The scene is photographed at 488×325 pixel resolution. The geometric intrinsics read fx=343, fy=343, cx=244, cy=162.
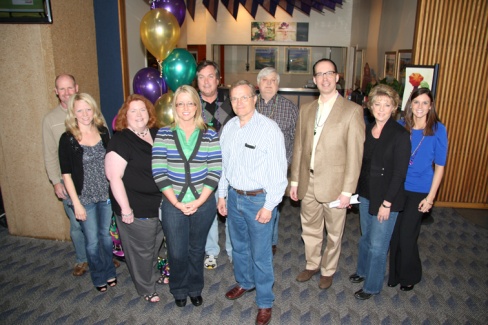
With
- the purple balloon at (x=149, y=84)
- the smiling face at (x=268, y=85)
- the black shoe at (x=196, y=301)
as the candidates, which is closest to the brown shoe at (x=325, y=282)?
the black shoe at (x=196, y=301)

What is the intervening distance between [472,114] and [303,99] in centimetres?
598

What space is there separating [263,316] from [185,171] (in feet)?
4.07

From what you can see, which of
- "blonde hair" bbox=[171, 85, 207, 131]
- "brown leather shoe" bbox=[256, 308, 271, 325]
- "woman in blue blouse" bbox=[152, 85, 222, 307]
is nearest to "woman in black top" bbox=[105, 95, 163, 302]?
"woman in blue blouse" bbox=[152, 85, 222, 307]

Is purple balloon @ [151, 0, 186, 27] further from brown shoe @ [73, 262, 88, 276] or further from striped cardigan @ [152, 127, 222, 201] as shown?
brown shoe @ [73, 262, 88, 276]

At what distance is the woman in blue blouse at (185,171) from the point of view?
2.35m

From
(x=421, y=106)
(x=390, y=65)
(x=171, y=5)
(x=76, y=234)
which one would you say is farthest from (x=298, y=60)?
(x=76, y=234)

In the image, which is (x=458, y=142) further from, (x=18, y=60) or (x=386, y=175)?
(x=18, y=60)

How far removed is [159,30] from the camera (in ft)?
10.4

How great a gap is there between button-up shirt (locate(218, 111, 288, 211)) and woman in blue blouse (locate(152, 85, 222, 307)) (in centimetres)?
17

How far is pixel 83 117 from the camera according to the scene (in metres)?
2.64

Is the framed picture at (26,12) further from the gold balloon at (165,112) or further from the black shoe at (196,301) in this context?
the black shoe at (196,301)

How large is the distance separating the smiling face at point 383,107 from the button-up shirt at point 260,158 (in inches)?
30.6

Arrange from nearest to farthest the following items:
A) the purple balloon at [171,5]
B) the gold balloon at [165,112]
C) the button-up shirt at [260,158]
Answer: the button-up shirt at [260,158] → the gold balloon at [165,112] → the purple balloon at [171,5]

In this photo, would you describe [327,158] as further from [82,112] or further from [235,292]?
[82,112]
